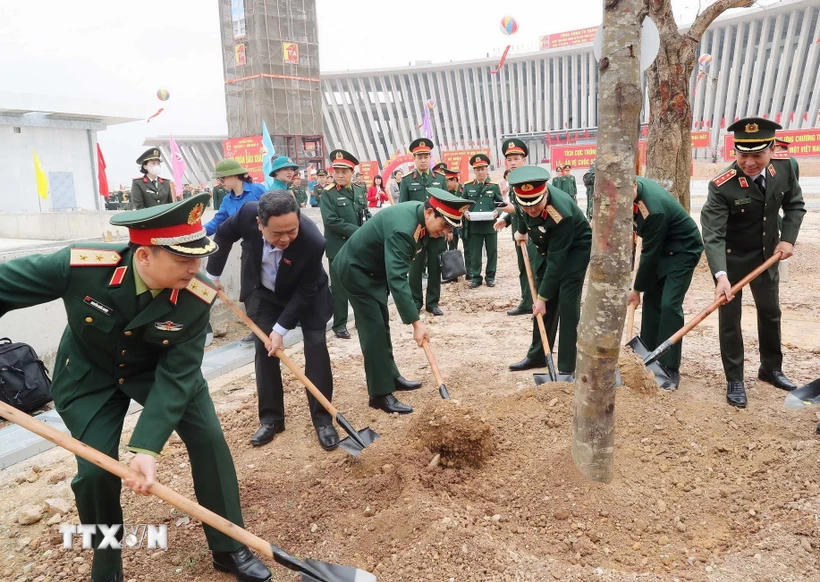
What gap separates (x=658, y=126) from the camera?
27.3 ft

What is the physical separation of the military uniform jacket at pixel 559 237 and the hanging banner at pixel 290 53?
33079mm

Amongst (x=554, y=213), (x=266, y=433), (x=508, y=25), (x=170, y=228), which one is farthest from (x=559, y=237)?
(x=508, y=25)

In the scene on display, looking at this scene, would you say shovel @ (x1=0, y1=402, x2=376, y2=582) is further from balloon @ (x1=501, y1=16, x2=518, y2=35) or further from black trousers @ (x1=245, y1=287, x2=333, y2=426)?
balloon @ (x1=501, y1=16, x2=518, y2=35)

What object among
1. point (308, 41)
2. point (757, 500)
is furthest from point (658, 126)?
point (308, 41)

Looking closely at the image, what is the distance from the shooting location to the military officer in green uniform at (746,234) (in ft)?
13.3

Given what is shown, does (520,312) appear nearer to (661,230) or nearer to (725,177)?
(661,230)

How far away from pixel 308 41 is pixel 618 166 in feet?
119

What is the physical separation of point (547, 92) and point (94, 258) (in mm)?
54137

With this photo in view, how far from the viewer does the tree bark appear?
7973 millimetres

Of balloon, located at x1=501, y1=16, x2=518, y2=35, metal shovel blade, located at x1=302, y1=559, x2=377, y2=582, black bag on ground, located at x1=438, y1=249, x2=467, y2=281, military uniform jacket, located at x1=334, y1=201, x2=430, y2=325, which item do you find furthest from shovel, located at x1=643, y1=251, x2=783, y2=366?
balloon, located at x1=501, y1=16, x2=518, y2=35

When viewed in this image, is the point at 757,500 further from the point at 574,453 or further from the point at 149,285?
the point at 149,285

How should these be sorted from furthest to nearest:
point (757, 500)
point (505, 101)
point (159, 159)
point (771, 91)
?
point (505, 101) < point (771, 91) < point (159, 159) < point (757, 500)

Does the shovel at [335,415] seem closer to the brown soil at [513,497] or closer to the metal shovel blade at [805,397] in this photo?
the brown soil at [513,497]

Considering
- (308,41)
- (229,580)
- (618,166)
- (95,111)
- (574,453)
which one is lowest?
(229,580)
